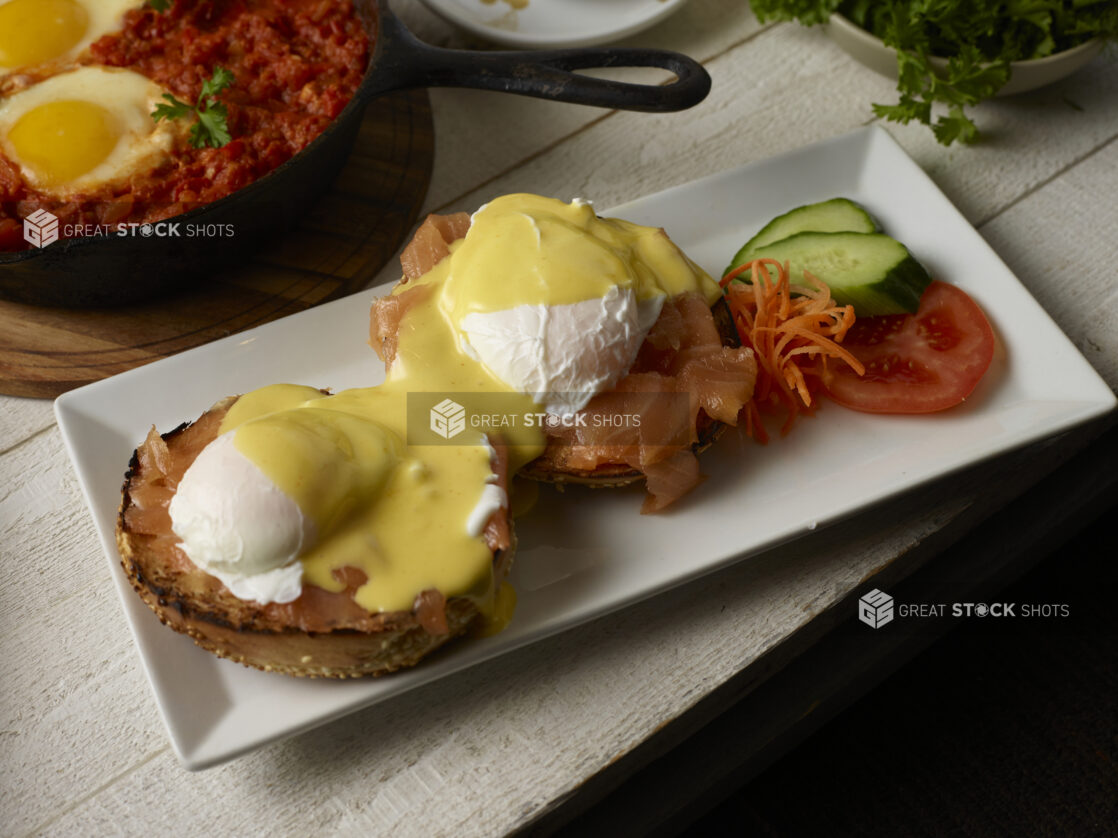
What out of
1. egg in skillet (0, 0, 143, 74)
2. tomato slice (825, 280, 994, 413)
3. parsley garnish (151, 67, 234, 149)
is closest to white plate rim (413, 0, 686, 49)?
parsley garnish (151, 67, 234, 149)

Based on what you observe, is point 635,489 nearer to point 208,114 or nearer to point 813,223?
point 813,223

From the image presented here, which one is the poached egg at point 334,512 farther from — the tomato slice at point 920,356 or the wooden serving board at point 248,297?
the tomato slice at point 920,356

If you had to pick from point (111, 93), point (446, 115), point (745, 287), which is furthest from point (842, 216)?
point (111, 93)

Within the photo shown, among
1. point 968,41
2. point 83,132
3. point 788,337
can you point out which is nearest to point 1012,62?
point 968,41

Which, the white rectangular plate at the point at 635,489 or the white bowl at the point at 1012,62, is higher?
the white bowl at the point at 1012,62
